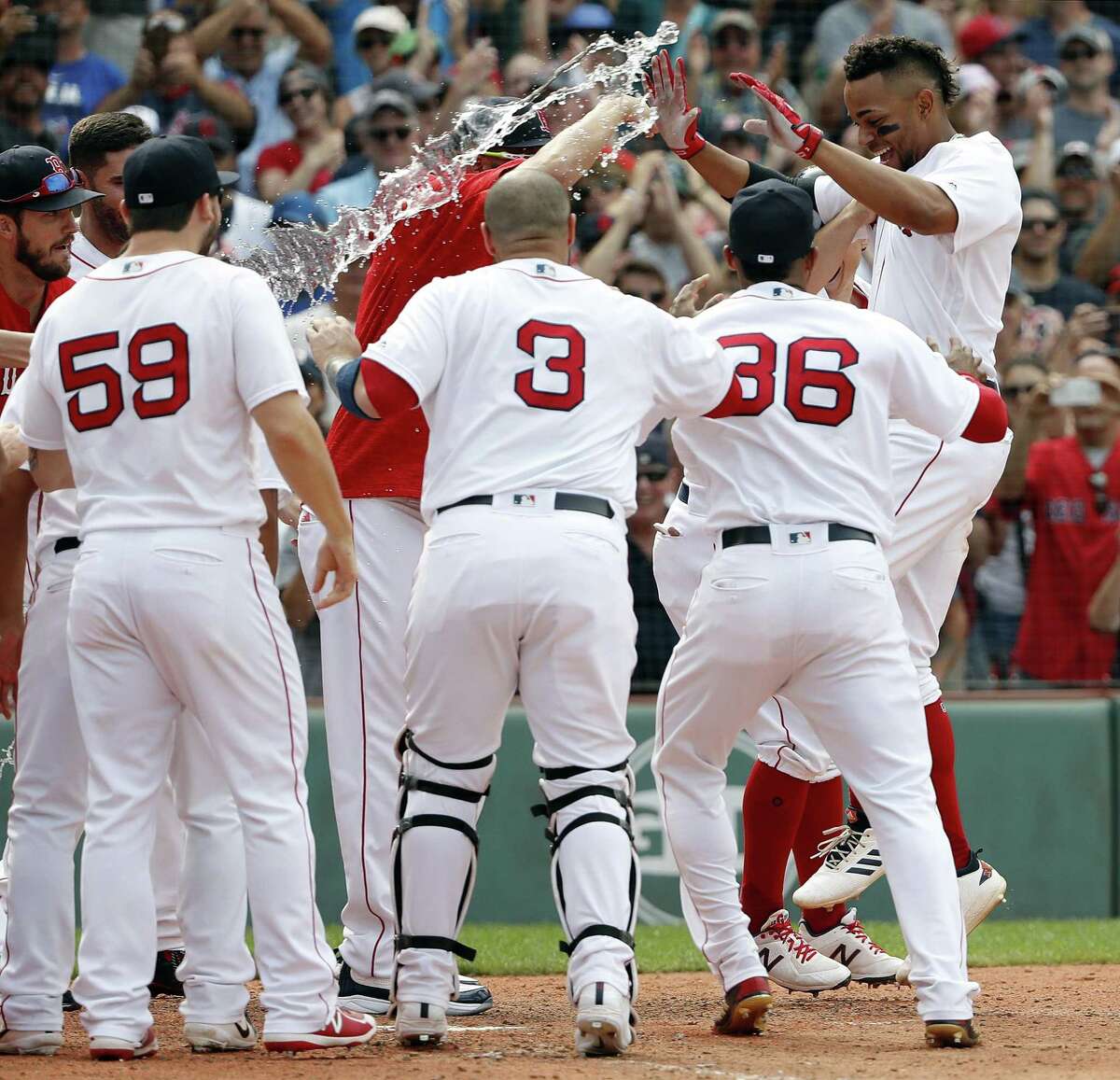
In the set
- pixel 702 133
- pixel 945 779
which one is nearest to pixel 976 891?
pixel 945 779

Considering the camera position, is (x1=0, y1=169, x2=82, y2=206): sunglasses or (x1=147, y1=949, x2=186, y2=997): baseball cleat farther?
(x1=147, y1=949, x2=186, y2=997): baseball cleat

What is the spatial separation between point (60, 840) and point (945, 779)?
263cm

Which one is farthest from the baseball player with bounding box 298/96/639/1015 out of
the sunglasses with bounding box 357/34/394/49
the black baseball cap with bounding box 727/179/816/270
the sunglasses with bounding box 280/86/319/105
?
the sunglasses with bounding box 357/34/394/49

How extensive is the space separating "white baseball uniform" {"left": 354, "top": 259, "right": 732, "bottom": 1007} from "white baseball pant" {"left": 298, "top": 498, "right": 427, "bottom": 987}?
0.57 metres

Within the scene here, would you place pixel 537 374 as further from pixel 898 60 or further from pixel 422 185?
pixel 898 60

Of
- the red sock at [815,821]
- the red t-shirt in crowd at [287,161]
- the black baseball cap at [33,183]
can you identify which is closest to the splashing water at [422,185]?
the black baseball cap at [33,183]

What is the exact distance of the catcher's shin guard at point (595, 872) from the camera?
14.2 feet

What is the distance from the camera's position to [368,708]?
16.7ft

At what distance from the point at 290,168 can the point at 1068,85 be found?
18.6 feet

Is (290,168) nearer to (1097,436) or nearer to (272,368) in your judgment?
(1097,436)

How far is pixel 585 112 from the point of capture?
227 inches

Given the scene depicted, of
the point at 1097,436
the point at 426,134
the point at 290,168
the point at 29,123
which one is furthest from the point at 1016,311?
the point at 29,123

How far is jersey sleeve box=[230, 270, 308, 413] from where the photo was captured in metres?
4.20

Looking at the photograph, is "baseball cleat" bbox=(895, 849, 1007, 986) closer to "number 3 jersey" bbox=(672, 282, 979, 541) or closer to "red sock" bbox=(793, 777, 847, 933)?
"red sock" bbox=(793, 777, 847, 933)
